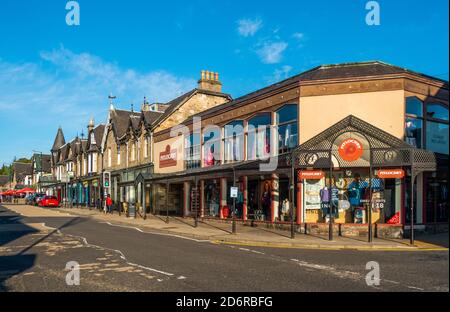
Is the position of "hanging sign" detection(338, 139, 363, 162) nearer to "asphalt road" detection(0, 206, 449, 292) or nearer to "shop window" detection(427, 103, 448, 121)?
"shop window" detection(427, 103, 448, 121)

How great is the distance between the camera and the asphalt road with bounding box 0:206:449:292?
8.81 metres

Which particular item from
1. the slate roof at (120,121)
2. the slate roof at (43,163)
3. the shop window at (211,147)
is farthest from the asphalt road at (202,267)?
the slate roof at (43,163)

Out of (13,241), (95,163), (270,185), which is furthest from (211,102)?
(13,241)

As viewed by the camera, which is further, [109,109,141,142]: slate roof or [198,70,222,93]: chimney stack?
[109,109,141,142]: slate roof

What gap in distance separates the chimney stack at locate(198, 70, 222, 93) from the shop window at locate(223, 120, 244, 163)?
1184cm

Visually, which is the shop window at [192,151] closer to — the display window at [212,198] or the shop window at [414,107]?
the display window at [212,198]

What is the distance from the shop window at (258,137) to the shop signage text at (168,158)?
9.50 m

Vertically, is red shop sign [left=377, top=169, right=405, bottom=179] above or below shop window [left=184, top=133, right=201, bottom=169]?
below

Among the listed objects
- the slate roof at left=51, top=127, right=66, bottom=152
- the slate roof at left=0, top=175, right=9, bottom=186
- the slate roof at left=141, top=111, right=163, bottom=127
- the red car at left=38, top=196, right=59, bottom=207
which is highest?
the slate roof at left=51, top=127, right=66, bottom=152

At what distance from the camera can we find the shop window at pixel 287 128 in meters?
21.5

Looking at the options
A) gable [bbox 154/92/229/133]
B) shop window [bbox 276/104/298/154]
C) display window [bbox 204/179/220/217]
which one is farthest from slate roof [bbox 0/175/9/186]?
shop window [bbox 276/104/298/154]
